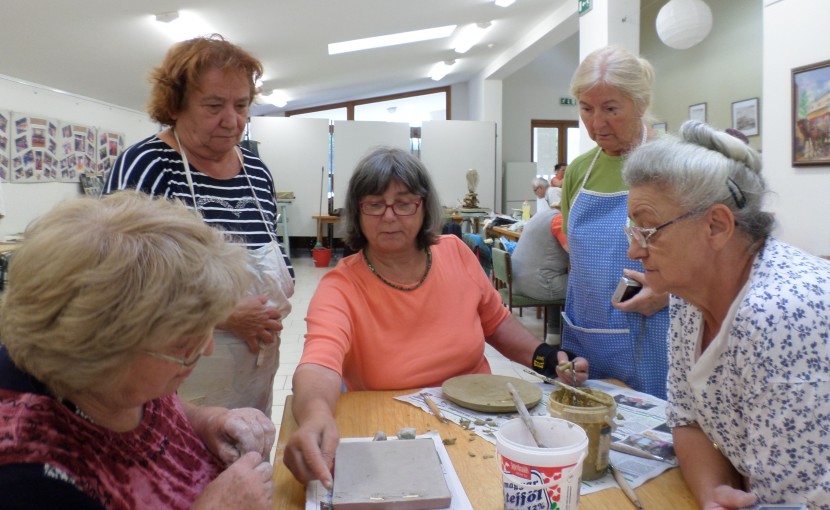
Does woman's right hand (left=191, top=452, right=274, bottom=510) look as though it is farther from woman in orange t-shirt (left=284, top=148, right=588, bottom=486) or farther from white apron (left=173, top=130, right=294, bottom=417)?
white apron (left=173, top=130, right=294, bottom=417)

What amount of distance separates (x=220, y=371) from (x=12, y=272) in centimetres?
91

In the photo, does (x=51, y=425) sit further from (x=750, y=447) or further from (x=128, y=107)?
(x=128, y=107)

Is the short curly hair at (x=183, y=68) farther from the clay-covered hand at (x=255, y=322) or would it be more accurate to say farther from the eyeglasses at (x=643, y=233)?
the eyeglasses at (x=643, y=233)

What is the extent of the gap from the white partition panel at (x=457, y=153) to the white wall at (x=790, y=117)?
6.86 metres

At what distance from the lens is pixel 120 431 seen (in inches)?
35.6

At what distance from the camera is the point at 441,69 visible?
10.6 meters

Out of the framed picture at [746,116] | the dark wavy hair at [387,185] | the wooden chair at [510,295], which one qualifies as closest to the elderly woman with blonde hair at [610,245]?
the dark wavy hair at [387,185]

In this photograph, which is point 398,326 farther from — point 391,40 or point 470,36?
point 470,36

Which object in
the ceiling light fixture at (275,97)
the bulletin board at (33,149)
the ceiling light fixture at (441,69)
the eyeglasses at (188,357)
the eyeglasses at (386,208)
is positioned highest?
the ceiling light fixture at (441,69)

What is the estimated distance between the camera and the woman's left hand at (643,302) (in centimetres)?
170

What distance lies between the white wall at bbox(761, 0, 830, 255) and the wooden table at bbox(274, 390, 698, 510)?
9.41 feet

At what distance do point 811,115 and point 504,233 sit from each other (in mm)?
3172

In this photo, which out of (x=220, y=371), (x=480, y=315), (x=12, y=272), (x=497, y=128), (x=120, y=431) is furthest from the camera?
(x=497, y=128)

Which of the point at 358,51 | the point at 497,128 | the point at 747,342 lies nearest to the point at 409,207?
the point at 747,342
